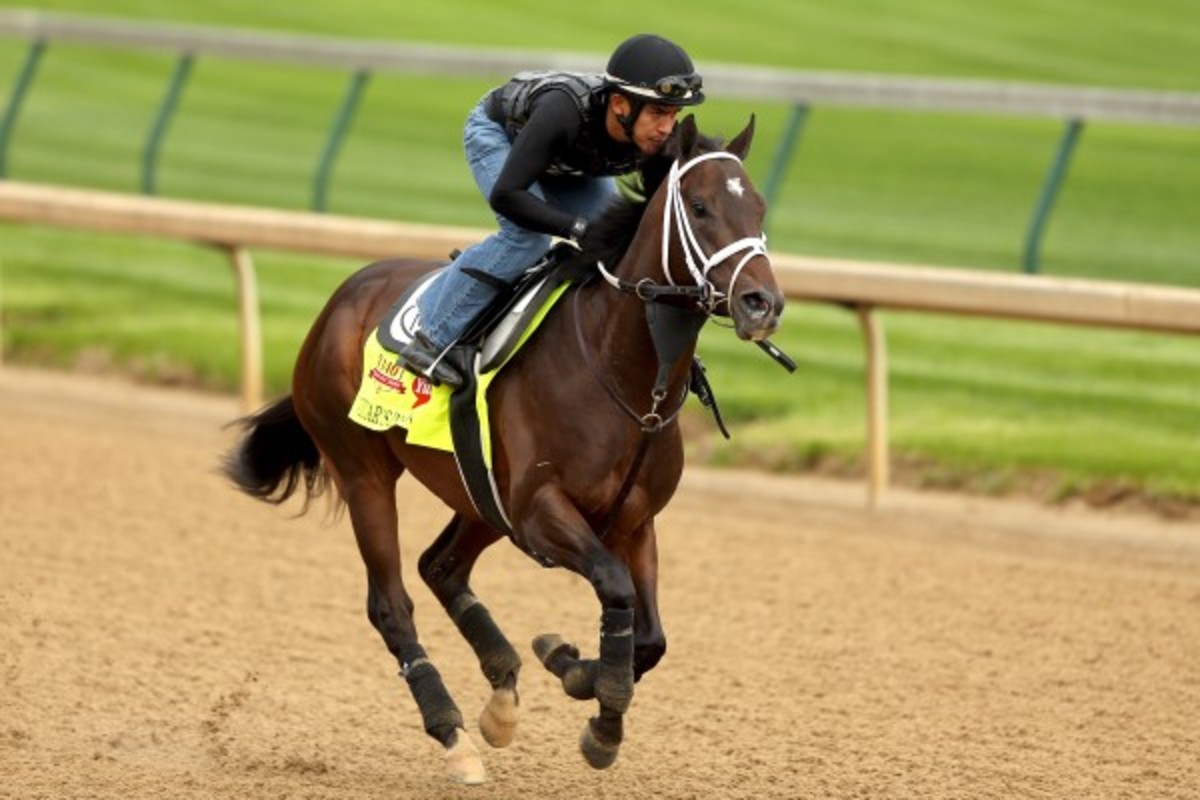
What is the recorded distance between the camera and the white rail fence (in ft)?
31.0

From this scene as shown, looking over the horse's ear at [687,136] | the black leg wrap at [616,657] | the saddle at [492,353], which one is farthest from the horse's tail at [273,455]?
the horse's ear at [687,136]

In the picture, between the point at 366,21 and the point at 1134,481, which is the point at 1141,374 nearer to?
the point at 1134,481

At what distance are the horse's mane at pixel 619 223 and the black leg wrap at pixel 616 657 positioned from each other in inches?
40.8

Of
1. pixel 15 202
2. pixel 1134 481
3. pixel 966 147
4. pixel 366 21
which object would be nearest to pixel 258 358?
pixel 15 202

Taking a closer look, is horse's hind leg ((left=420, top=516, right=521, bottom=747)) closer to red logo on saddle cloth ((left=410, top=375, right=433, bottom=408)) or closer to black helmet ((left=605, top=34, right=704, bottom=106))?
red logo on saddle cloth ((left=410, top=375, right=433, bottom=408))

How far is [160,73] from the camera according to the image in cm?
2253

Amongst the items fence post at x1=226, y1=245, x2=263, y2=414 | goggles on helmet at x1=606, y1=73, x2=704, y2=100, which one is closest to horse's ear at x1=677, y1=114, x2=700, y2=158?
goggles on helmet at x1=606, y1=73, x2=704, y2=100

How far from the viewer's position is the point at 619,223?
6.25m

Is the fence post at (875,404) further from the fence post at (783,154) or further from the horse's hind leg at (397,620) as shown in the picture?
the horse's hind leg at (397,620)

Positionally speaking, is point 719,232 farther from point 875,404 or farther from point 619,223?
point 875,404

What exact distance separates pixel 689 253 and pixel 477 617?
166cm

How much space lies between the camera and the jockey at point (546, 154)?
19.8 feet

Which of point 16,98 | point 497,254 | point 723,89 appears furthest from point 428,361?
point 16,98

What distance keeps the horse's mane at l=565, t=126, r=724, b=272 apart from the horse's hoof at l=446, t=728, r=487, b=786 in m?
1.41
